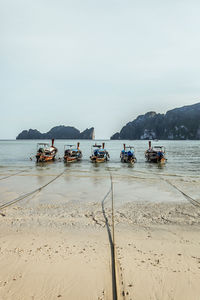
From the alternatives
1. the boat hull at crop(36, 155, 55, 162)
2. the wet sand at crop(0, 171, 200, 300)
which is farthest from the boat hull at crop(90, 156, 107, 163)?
the wet sand at crop(0, 171, 200, 300)

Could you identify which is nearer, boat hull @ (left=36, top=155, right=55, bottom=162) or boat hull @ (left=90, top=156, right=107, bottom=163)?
boat hull @ (left=36, top=155, right=55, bottom=162)

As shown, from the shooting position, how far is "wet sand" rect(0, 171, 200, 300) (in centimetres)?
425

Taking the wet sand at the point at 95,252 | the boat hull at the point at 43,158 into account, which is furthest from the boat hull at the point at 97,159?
the wet sand at the point at 95,252

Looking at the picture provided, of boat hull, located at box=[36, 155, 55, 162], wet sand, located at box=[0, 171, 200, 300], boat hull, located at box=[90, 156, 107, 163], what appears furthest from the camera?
boat hull, located at box=[90, 156, 107, 163]

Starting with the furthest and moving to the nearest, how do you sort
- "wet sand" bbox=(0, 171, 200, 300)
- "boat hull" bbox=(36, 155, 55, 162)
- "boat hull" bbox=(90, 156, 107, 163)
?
1. "boat hull" bbox=(90, 156, 107, 163)
2. "boat hull" bbox=(36, 155, 55, 162)
3. "wet sand" bbox=(0, 171, 200, 300)

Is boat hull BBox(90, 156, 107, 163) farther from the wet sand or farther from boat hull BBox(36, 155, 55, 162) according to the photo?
the wet sand

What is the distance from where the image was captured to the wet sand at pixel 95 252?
425cm

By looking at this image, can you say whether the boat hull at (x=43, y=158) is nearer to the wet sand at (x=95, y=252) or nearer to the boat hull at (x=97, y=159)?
the boat hull at (x=97, y=159)

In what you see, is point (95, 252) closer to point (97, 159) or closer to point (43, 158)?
point (97, 159)

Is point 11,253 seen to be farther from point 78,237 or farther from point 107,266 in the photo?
point 107,266

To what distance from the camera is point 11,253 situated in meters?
5.58

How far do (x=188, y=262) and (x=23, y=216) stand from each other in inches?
269

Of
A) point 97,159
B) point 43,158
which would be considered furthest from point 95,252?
point 43,158

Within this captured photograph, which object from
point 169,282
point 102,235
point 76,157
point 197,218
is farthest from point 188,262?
point 76,157
